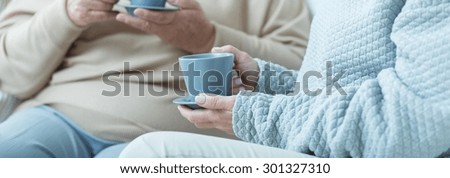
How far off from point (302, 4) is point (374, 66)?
700 mm

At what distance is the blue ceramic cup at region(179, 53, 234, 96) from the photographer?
40.3 inches

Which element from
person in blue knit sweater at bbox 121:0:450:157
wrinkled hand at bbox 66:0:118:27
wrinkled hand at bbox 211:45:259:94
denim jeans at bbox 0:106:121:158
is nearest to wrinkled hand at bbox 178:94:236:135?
person in blue knit sweater at bbox 121:0:450:157

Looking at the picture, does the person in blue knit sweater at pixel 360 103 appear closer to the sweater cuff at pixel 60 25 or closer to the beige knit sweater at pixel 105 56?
the beige knit sweater at pixel 105 56

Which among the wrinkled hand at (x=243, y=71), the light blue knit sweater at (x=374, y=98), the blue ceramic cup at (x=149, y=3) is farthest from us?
the blue ceramic cup at (x=149, y=3)

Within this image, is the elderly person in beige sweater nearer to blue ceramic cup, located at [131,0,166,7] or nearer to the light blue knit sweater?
blue ceramic cup, located at [131,0,166,7]

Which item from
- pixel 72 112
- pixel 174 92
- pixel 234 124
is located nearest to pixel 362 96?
pixel 234 124

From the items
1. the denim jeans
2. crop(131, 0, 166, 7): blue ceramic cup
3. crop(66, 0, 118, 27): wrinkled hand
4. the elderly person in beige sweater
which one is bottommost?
the denim jeans

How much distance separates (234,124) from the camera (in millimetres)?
923

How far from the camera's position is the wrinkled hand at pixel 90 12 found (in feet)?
4.37

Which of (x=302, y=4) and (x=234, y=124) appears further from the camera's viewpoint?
(x=302, y=4)

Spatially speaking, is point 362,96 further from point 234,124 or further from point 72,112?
point 72,112

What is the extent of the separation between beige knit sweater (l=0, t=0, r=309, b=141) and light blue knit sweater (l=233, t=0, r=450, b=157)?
470 mm

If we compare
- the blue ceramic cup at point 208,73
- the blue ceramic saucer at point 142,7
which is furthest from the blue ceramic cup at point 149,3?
the blue ceramic cup at point 208,73

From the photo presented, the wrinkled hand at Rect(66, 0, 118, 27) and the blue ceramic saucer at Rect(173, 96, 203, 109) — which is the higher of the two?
the wrinkled hand at Rect(66, 0, 118, 27)
